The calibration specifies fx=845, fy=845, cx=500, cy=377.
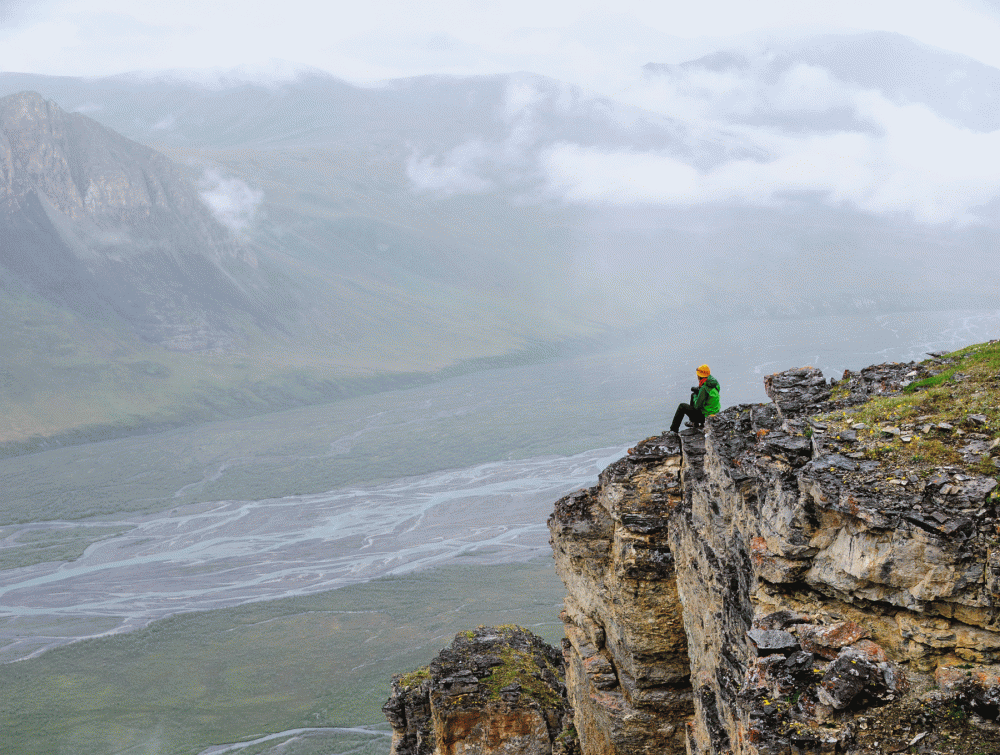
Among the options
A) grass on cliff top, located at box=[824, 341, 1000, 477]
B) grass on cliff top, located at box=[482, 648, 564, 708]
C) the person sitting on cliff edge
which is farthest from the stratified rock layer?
grass on cliff top, located at box=[824, 341, 1000, 477]

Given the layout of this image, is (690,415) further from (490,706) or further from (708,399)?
(490,706)

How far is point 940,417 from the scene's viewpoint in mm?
15711

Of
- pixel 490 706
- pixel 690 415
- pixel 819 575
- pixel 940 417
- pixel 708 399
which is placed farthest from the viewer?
pixel 490 706

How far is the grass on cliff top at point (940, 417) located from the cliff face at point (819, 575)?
0.15 ft

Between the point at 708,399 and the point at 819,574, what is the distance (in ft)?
24.5

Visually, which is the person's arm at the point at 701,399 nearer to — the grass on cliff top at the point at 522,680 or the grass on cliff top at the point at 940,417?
the grass on cliff top at the point at 940,417

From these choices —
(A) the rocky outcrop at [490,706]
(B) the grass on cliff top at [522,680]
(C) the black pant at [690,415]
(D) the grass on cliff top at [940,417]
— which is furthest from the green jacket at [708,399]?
(B) the grass on cliff top at [522,680]

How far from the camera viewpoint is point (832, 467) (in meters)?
15.1

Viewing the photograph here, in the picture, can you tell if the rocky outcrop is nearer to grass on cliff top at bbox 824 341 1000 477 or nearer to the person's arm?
the person's arm

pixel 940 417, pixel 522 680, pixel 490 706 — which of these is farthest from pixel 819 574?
pixel 522 680

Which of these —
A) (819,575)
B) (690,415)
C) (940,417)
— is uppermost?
(690,415)

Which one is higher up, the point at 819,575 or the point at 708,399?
the point at 708,399

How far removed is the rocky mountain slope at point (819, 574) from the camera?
11.8 m

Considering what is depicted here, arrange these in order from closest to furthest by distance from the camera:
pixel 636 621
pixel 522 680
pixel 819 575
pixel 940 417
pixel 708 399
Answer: pixel 819 575 < pixel 940 417 < pixel 708 399 < pixel 636 621 < pixel 522 680
